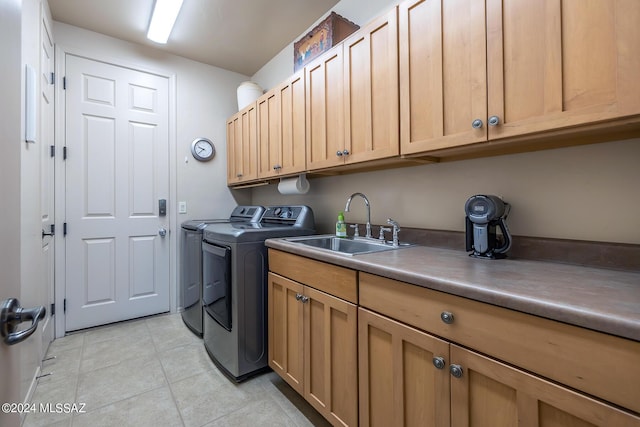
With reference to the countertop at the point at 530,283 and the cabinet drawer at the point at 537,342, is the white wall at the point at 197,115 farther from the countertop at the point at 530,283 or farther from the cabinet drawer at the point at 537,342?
the cabinet drawer at the point at 537,342

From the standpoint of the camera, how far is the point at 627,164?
3.38 ft

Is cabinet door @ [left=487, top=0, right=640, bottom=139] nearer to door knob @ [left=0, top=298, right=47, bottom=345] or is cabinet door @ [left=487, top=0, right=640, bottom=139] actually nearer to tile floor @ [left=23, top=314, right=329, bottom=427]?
door knob @ [left=0, top=298, right=47, bottom=345]

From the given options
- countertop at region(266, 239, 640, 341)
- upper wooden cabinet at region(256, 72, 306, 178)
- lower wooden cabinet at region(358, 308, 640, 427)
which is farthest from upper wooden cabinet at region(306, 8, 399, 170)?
lower wooden cabinet at region(358, 308, 640, 427)

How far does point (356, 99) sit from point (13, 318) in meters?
1.55

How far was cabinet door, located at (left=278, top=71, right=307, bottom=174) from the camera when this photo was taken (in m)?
2.00

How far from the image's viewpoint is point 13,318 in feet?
1.74

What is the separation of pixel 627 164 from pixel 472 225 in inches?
21.3

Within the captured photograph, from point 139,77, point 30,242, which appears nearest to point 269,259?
point 30,242

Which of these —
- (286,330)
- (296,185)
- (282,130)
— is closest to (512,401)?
(286,330)

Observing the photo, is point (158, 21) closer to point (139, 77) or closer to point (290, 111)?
point (139, 77)

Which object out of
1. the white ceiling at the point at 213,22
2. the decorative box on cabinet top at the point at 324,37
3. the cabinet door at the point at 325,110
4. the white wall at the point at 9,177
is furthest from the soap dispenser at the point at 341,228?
the white ceiling at the point at 213,22

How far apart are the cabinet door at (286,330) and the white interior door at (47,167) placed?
65.0 inches

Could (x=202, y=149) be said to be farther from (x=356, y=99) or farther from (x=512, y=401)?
(x=512, y=401)

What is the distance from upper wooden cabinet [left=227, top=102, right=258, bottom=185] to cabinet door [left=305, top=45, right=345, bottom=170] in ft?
2.76
